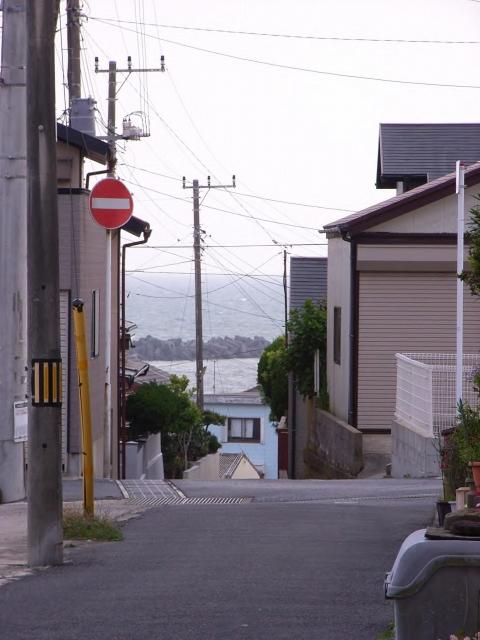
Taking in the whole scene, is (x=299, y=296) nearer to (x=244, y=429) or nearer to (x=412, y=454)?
(x=412, y=454)

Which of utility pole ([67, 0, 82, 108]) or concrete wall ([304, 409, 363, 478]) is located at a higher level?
utility pole ([67, 0, 82, 108])

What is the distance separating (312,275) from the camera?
1358 inches

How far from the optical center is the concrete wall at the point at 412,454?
16109mm

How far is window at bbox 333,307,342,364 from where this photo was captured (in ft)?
75.4

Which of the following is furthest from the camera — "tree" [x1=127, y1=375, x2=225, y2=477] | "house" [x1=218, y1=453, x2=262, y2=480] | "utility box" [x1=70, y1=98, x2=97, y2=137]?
"house" [x1=218, y1=453, x2=262, y2=480]

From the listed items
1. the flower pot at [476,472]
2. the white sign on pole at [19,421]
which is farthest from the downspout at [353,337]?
the flower pot at [476,472]

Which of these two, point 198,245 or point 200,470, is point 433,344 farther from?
point 198,245

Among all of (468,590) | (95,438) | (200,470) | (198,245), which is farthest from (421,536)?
(198,245)

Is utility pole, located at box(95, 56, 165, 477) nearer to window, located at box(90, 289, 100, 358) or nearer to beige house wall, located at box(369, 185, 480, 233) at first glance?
window, located at box(90, 289, 100, 358)

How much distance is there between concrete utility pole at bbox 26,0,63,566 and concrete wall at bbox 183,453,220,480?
64.8 feet

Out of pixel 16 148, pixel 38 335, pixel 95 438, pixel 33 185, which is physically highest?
pixel 16 148

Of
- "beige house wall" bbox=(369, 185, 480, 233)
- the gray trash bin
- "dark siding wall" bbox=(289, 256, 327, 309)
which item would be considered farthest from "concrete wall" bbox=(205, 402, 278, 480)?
the gray trash bin

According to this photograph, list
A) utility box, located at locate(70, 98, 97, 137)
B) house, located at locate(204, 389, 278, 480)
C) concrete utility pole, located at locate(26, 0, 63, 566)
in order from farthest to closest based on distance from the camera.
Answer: house, located at locate(204, 389, 278, 480), utility box, located at locate(70, 98, 97, 137), concrete utility pole, located at locate(26, 0, 63, 566)

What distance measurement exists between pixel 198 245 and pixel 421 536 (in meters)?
33.2
